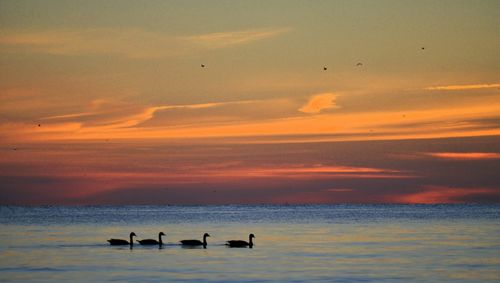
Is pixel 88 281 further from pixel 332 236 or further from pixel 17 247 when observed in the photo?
pixel 332 236

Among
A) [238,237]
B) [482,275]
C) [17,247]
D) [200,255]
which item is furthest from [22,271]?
[238,237]

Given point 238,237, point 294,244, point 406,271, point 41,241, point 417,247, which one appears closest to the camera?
point 406,271

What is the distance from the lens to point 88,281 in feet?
111

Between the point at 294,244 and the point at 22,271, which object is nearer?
the point at 22,271

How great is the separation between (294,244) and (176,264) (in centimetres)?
1235

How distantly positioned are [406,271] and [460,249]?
1107cm

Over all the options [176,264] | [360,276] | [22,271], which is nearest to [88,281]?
[22,271]

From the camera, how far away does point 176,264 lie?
40625mm

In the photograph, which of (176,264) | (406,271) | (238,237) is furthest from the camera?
(238,237)

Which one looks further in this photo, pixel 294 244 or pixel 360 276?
pixel 294 244

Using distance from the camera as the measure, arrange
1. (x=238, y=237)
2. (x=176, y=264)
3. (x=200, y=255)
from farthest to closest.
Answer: (x=238, y=237), (x=200, y=255), (x=176, y=264)

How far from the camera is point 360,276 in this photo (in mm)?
34750

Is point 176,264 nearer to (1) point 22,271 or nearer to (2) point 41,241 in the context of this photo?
(1) point 22,271

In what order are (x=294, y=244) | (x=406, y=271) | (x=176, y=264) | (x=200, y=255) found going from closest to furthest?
(x=406, y=271) → (x=176, y=264) → (x=200, y=255) → (x=294, y=244)
